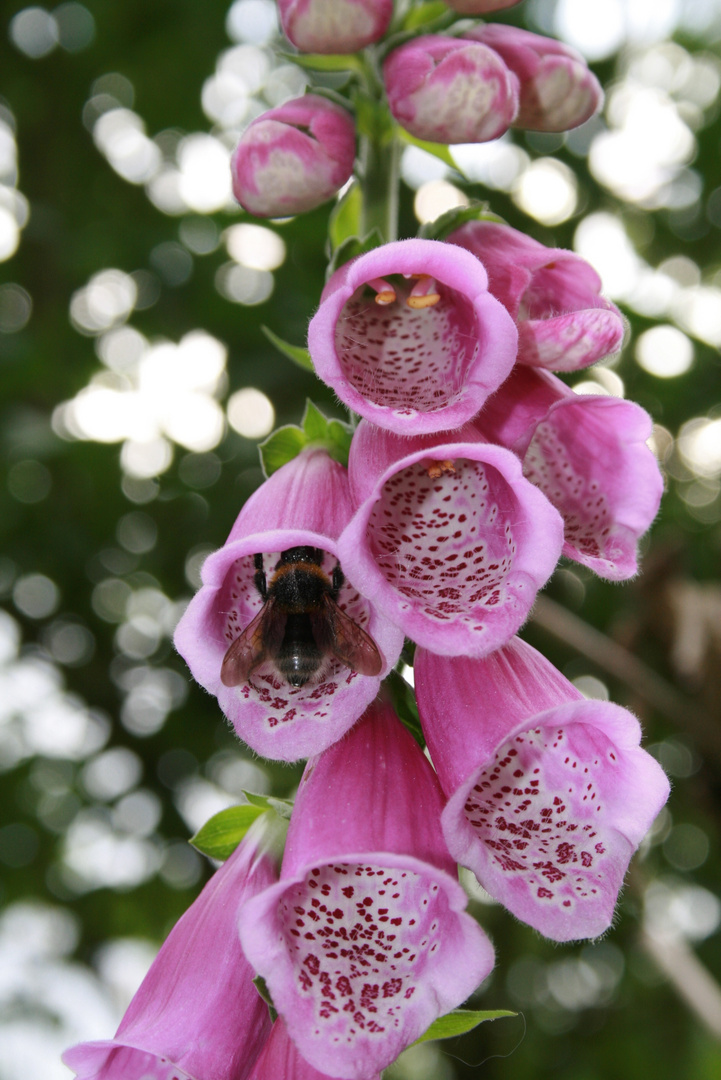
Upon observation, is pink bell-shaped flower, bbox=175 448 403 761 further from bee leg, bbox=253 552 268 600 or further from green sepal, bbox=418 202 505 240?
green sepal, bbox=418 202 505 240

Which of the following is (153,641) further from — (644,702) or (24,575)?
(644,702)

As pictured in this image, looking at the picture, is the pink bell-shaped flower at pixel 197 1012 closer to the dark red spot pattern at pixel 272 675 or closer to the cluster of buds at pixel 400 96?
the dark red spot pattern at pixel 272 675

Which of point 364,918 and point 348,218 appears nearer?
point 364,918

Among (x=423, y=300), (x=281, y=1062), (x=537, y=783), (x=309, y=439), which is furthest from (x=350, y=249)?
(x=281, y=1062)

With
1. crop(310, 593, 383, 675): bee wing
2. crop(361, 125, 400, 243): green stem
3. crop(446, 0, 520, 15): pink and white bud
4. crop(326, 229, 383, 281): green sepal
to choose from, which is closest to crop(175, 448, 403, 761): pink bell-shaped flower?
crop(310, 593, 383, 675): bee wing

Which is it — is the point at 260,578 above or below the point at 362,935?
above

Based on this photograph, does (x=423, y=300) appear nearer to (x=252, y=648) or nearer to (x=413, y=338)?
Result: (x=413, y=338)

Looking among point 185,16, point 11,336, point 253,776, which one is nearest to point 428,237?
point 185,16
